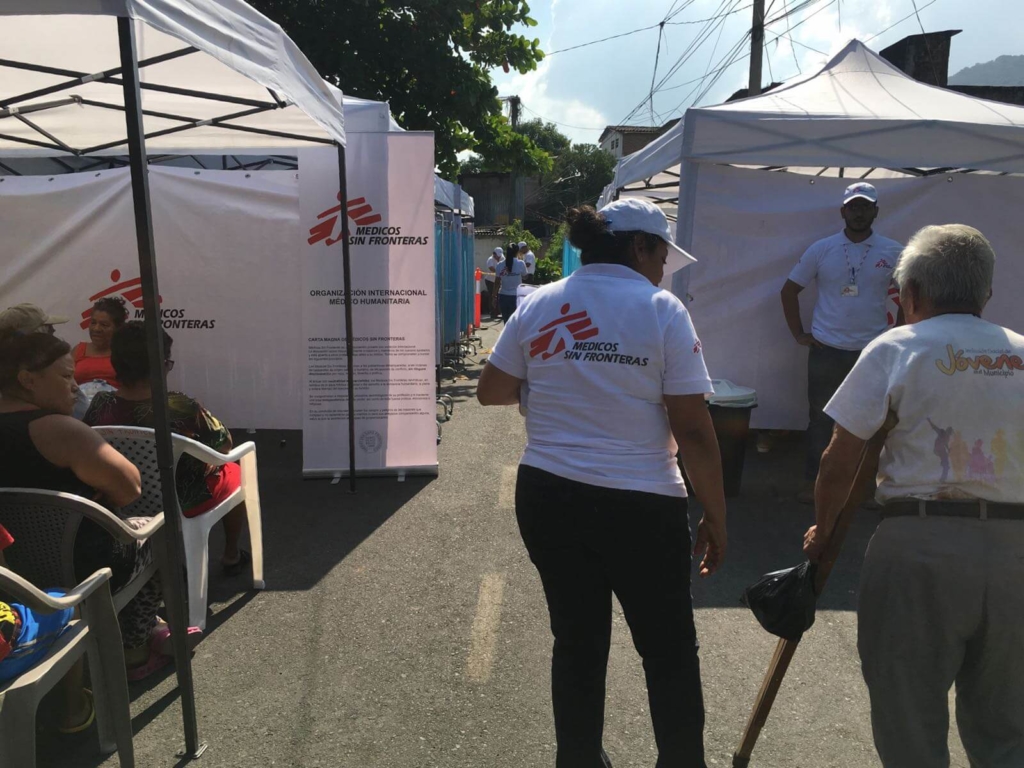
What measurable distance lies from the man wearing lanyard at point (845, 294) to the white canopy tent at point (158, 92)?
340cm

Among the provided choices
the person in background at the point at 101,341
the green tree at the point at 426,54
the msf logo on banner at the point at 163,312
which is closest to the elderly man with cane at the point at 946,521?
the person in background at the point at 101,341

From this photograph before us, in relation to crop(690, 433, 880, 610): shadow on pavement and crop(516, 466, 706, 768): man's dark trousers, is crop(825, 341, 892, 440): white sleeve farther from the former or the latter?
crop(690, 433, 880, 610): shadow on pavement

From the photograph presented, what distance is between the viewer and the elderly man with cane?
77.0 inches

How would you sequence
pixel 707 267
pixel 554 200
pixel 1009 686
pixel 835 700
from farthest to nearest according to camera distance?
pixel 554 200 → pixel 707 267 → pixel 835 700 → pixel 1009 686

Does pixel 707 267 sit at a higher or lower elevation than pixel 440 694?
higher

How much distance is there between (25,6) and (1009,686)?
10.6 feet

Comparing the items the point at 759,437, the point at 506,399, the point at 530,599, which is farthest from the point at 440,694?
the point at 759,437

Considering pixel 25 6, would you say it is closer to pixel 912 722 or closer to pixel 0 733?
pixel 0 733

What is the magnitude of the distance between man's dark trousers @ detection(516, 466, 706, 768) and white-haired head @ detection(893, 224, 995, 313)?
916mm

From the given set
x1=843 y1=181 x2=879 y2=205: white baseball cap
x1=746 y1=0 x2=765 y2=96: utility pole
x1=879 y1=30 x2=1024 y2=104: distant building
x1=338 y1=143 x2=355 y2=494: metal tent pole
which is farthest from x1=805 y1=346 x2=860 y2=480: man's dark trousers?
x1=879 y1=30 x2=1024 y2=104: distant building

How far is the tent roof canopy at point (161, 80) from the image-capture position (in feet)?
8.38

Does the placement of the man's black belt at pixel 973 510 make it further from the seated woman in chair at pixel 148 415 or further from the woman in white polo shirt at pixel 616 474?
the seated woman in chair at pixel 148 415

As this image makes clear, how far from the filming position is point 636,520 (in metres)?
2.08

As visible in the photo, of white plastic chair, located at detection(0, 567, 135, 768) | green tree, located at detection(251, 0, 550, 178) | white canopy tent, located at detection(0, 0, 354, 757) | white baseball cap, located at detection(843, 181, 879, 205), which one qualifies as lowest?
white plastic chair, located at detection(0, 567, 135, 768)
